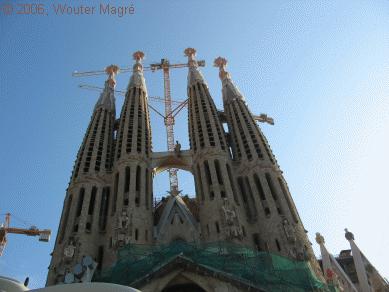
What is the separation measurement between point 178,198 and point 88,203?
7.97m

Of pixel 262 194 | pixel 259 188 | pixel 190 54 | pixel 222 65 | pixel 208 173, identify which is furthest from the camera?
pixel 190 54

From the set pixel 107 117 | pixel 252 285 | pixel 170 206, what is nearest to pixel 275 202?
pixel 170 206

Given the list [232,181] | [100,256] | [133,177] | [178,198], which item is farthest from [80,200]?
[232,181]

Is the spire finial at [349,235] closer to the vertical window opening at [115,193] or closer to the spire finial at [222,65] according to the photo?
the vertical window opening at [115,193]

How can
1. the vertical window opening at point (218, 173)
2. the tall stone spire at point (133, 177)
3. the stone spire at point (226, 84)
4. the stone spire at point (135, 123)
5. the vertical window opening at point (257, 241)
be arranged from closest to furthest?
the tall stone spire at point (133, 177)
the vertical window opening at point (257, 241)
the vertical window opening at point (218, 173)
the stone spire at point (135, 123)
the stone spire at point (226, 84)

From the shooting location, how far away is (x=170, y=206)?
1387 inches

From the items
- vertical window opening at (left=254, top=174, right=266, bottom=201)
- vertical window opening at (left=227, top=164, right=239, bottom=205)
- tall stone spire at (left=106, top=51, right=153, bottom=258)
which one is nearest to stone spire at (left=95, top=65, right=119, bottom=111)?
tall stone spire at (left=106, top=51, right=153, bottom=258)

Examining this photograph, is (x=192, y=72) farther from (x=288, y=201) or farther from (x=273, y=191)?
(x=288, y=201)

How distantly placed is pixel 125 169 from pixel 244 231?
36.8ft

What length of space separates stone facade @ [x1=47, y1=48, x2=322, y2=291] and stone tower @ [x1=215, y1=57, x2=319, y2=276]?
7 cm

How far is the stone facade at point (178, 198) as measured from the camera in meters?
28.9

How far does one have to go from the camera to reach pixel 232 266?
902 inches

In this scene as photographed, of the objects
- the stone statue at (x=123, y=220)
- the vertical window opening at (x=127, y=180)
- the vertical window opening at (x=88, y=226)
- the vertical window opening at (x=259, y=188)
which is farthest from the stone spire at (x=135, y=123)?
the vertical window opening at (x=259, y=188)

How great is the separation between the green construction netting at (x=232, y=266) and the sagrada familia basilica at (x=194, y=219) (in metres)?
0.06
